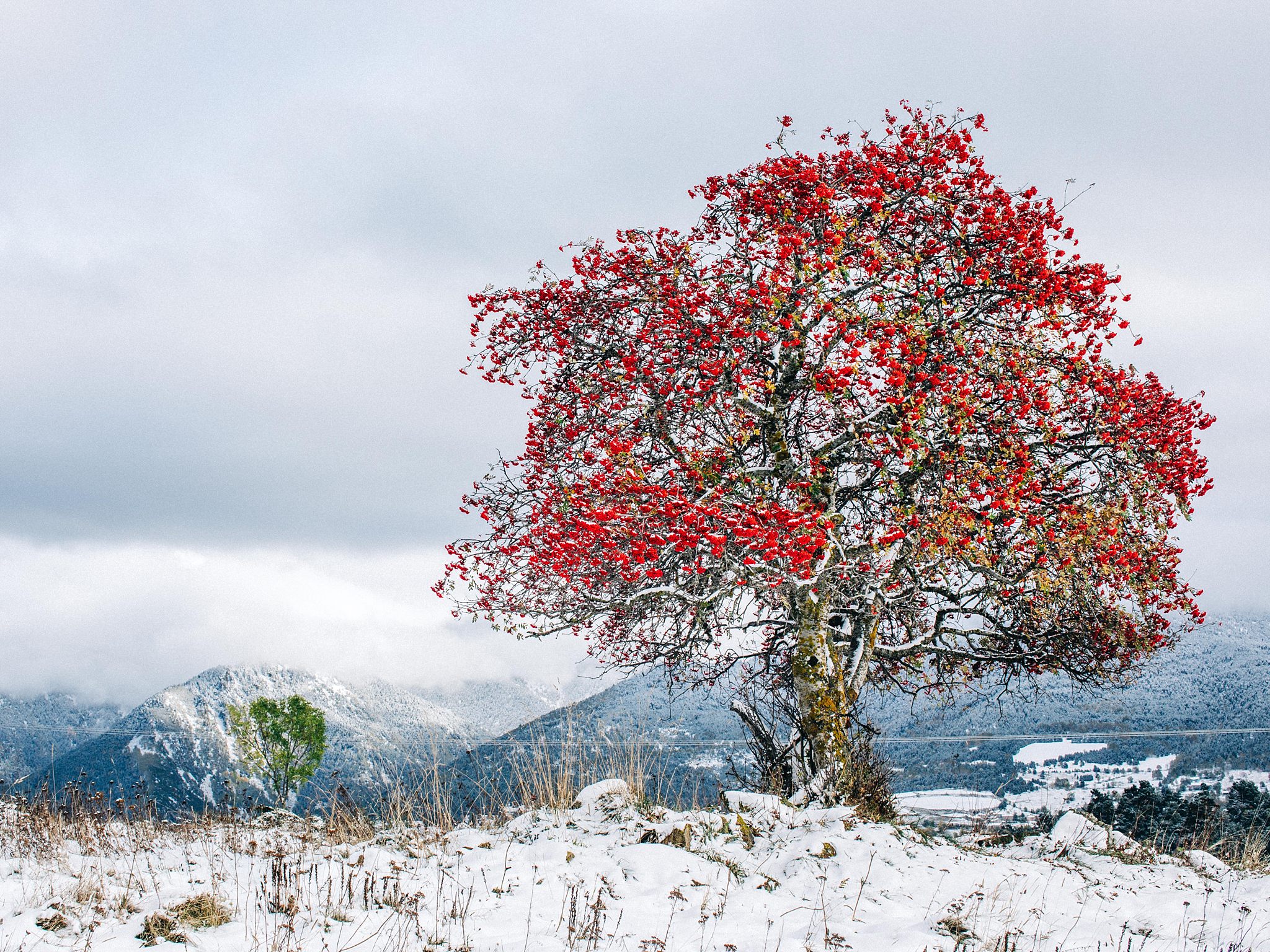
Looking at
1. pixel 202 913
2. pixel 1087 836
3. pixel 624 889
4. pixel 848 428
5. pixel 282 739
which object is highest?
pixel 848 428

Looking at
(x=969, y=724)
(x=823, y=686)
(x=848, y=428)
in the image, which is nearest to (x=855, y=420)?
(x=848, y=428)

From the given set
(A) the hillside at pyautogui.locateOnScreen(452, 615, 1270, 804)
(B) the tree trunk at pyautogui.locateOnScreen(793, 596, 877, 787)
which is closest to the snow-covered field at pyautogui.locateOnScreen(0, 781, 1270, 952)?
(A) the hillside at pyautogui.locateOnScreen(452, 615, 1270, 804)

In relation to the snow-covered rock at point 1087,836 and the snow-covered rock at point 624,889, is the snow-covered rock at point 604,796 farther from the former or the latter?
the snow-covered rock at point 1087,836

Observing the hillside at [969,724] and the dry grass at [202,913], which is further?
the hillside at [969,724]

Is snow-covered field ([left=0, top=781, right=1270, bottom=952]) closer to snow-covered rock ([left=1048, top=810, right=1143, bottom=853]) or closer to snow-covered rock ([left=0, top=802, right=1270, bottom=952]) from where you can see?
snow-covered rock ([left=0, top=802, right=1270, bottom=952])

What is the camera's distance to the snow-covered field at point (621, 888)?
4652mm

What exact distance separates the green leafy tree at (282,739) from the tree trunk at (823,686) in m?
45.5

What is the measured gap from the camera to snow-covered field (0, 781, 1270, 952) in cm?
465

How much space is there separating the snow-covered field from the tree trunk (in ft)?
4.44

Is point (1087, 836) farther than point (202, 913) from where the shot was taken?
Yes

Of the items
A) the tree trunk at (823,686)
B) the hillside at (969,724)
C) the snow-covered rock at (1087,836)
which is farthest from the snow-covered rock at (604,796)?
the snow-covered rock at (1087,836)

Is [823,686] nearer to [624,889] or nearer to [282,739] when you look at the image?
[624,889]

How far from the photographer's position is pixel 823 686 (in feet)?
31.0

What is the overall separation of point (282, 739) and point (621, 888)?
50173 millimetres
